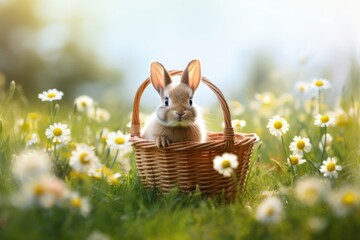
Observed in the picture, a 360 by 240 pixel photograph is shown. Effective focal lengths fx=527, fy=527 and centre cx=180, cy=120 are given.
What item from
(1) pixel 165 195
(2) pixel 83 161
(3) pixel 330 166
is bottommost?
(1) pixel 165 195

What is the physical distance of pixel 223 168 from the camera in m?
3.05

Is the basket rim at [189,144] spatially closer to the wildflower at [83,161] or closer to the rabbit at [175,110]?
the rabbit at [175,110]

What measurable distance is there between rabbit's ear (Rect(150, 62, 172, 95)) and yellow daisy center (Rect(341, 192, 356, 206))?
167 centimetres

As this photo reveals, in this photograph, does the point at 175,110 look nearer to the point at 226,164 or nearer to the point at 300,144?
the point at 226,164

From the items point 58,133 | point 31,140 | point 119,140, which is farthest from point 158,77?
point 31,140

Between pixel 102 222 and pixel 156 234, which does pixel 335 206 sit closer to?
pixel 156 234

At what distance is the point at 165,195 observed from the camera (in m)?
3.49

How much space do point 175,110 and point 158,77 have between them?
38 centimetres

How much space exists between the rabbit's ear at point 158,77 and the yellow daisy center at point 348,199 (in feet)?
5.49

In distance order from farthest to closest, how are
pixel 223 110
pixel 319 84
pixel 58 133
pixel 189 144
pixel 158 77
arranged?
pixel 319 84 < pixel 158 77 < pixel 58 133 < pixel 223 110 < pixel 189 144

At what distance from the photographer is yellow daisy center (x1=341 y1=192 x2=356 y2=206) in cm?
236

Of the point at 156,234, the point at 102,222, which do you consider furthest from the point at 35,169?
the point at 156,234

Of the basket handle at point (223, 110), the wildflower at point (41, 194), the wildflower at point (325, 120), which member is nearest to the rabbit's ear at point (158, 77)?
the basket handle at point (223, 110)

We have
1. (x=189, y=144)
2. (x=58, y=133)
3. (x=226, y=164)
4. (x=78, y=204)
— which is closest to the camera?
(x=78, y=204)
